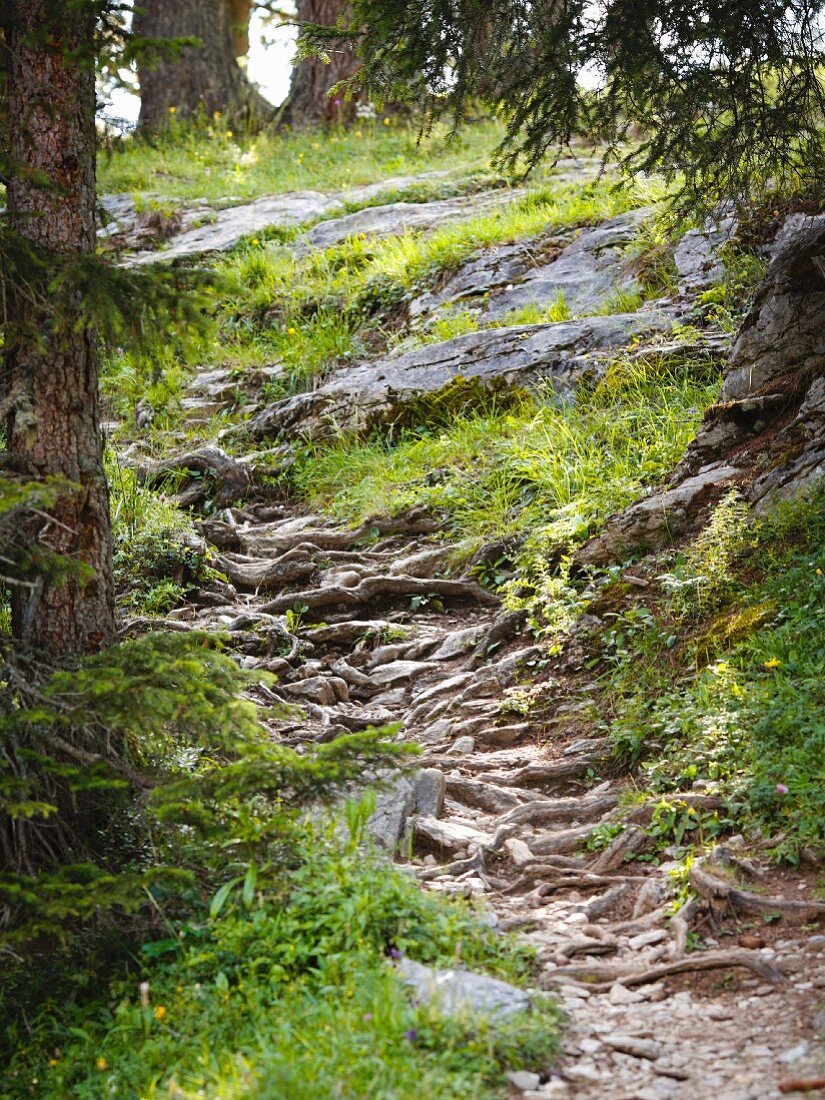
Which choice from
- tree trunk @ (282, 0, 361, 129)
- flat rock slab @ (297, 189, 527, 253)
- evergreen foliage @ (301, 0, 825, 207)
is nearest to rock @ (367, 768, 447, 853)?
evergreen foliage @ (301, 0, 825, 207)

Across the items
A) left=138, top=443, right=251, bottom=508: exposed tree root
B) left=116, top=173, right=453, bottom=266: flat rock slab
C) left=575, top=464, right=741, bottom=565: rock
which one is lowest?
left=138, top=443, right=251, bottom=508: exposed tree root

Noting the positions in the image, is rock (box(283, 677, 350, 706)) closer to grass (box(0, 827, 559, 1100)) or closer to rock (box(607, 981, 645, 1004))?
grass (box(0, 827, 559, 1100))

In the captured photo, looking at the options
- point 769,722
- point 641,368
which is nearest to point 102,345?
point 769,722

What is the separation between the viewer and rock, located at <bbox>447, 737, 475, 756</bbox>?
223 inches

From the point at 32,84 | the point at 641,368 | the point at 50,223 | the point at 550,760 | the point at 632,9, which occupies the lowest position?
the point at 550,760

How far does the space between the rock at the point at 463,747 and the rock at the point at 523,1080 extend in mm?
2851

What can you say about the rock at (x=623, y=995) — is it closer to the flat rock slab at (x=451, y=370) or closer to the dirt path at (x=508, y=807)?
the dirt path at (x=508, y=807)

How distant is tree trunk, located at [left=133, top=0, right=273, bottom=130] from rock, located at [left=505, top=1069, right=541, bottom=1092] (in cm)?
1800

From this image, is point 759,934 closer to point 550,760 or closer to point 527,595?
point 550,760

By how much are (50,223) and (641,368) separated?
5301 mm

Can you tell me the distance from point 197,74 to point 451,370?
12.5m

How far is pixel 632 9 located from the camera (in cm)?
526

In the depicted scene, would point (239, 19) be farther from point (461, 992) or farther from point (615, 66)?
point (461, 992)

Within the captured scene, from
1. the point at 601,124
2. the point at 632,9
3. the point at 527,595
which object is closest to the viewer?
the point at 632,9
